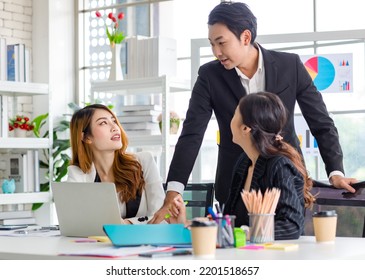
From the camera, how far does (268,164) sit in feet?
7.27

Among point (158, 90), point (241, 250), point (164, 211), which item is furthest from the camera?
point (158, 90)

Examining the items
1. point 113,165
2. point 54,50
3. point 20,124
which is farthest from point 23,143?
point 113,165

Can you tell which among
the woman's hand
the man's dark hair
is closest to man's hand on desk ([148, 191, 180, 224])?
the woman's hand

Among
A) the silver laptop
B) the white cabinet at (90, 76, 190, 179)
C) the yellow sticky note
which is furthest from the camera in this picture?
the white cabinet at (90, 76, 190, 179)

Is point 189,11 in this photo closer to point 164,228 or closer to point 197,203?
point 197,203

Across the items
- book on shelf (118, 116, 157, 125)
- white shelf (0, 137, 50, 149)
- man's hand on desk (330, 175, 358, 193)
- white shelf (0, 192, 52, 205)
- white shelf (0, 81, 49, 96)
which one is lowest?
white shelf (0, 192, 52, 205)

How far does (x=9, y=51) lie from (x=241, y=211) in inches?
149

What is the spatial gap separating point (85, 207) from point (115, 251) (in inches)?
19.9

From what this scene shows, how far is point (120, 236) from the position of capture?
1.88 m

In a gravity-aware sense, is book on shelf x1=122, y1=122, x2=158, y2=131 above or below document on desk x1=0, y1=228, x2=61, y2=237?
above

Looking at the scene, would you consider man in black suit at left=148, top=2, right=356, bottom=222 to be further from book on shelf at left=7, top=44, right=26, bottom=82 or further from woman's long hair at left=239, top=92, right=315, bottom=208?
book on shelf at left=7, top=44, right=26, bottom=82

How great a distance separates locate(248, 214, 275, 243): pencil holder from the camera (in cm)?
196

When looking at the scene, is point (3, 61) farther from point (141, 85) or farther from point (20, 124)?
point (141, 85)

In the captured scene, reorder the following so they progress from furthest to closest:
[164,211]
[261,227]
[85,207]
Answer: [164,211]
[85,207]
[261,227]
